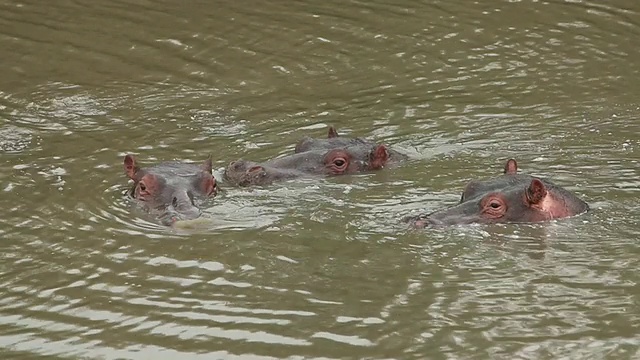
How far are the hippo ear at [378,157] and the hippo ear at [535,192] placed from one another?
2.09 m

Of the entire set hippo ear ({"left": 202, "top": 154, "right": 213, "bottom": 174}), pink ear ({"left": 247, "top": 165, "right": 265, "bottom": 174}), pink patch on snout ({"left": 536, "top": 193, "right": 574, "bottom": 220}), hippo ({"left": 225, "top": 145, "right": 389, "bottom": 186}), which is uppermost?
pink patch on snout ({"left": 536, "top": 193, "right": 574, "bottom": 220})

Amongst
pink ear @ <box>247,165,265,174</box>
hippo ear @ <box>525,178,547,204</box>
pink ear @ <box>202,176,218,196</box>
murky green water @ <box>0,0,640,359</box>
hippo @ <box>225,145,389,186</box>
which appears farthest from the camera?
hippo @ <box>225,145,389,186</box>

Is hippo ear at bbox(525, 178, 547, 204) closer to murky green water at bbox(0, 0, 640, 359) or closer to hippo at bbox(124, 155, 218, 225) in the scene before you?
murky green water at bbox(0, 0, 640, 359)

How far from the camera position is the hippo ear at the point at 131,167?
10914 mm

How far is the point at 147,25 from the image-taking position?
16.8 m

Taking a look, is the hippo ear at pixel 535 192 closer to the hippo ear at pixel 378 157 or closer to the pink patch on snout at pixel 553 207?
the pink patch on snout at pixel 553 207

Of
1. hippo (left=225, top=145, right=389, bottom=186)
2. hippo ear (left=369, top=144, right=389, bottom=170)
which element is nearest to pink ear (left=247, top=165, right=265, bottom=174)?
hippo (left=225, top=145, right=389, bottom=186)

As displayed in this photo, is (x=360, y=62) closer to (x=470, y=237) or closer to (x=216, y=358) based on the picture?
(x=470, y=237)

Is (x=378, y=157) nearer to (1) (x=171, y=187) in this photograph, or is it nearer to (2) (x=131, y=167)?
(1) (x=171, y=187)

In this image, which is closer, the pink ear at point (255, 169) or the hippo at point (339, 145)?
the pink ear at point (255, 169)

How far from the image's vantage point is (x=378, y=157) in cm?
1159

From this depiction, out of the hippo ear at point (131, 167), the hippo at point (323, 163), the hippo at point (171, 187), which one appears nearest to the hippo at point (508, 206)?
the hippo at point (171, 187)

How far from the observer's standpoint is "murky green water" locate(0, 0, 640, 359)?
308 inches

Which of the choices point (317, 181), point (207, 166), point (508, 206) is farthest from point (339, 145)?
point (508, 206)
